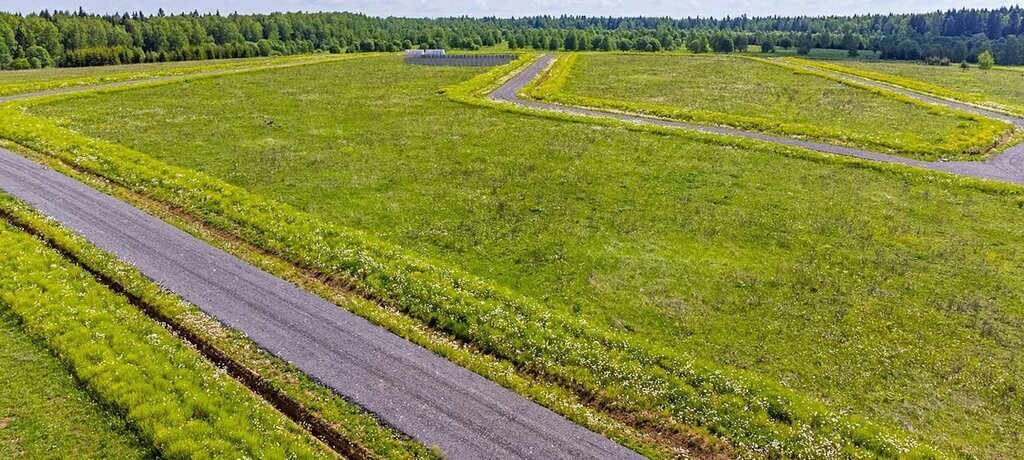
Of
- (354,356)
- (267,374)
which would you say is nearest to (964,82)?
(354,356)

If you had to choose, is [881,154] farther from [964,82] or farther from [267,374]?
[964,82]

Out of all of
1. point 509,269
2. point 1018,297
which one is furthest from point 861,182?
point 509,269

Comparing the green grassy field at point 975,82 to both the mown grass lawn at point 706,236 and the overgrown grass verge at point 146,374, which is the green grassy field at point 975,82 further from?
the overgrown grass verge at point 146,374

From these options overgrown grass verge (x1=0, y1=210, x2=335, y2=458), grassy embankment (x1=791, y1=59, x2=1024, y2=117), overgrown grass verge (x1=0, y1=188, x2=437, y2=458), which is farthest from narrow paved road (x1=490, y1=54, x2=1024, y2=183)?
overgrown grass verge (x1=0, y1=210, x2=335, y2=458)

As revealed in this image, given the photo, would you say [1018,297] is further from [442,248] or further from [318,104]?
[318,104]

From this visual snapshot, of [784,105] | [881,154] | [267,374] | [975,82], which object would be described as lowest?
[267,374]
